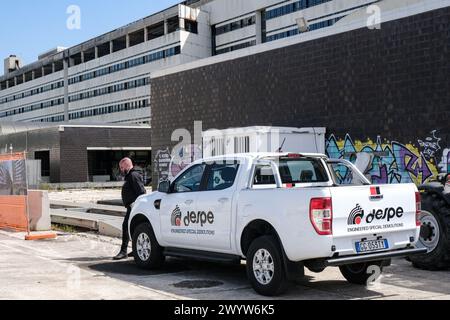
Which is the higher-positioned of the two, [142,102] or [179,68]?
[142,102]

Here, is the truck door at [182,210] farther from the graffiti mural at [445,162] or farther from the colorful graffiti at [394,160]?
the colorful graffiti at [394,160]

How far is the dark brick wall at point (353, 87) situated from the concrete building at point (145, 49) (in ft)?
131

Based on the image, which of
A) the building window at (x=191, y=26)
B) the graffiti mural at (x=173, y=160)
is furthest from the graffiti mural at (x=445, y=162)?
the building window at (x=191, y=26)

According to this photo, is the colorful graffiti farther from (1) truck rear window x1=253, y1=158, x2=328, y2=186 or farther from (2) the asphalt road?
(1) truck rear window x1=253, y1=158, x2=328, y2=186

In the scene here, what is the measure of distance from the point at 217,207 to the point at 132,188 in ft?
10.4

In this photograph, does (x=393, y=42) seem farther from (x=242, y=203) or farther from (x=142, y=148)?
(x=142, y=148)

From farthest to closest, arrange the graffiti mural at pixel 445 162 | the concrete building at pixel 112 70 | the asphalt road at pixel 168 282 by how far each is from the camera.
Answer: the concrete building at pixel 112 70 → the graffiti mural at pixel 445 162 → the asphalt road at pixel 168 282

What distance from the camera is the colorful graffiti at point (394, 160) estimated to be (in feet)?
52.4

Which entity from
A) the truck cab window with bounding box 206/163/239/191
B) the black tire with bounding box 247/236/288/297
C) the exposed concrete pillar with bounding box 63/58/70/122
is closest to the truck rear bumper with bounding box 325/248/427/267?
the black tire with bounding box 247/236/288/297

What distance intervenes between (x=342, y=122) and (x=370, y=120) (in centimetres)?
115

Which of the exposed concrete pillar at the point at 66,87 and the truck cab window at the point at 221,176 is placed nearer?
the truck cab window at the point at 221,176
